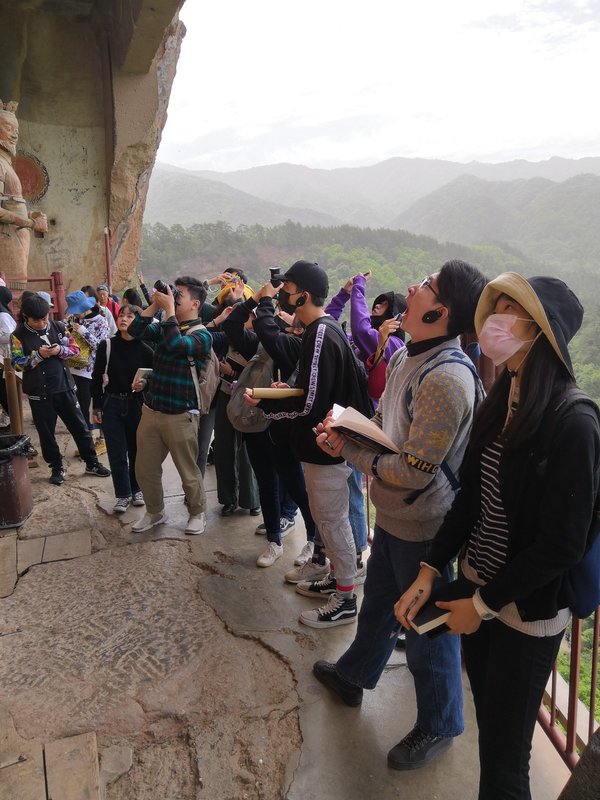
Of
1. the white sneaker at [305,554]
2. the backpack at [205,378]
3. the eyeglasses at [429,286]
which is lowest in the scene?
the white sneaker at [305,554]

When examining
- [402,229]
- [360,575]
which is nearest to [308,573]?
[360,575]

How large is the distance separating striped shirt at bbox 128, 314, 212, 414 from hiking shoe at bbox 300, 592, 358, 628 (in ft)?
5.30

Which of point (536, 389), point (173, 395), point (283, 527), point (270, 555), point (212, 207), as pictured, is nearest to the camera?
point (536, 389)

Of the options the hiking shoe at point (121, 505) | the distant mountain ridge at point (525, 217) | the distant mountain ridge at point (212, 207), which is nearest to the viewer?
the hiking shoe at point (121, 505)

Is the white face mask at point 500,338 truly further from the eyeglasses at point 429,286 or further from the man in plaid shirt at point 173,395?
the man in plaid shirt at point 173,395

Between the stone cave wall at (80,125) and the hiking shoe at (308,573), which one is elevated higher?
the stone cave wall at (80,125)

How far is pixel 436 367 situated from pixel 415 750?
1.48m

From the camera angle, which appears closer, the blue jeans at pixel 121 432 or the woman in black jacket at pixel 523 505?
the woman in black jacket at pixel 523 505

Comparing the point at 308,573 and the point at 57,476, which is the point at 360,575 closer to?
the point at 308,573

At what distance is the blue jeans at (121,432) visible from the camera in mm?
4305

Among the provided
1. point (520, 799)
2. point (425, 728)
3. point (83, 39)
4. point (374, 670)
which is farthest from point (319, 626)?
point (83, 39)

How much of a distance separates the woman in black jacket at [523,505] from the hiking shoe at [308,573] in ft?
6.06

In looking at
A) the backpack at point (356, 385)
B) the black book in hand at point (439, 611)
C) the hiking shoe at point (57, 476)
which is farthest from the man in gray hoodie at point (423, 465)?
the hiking shoe at point (57, 476)

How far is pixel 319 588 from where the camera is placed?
10.6 feet
